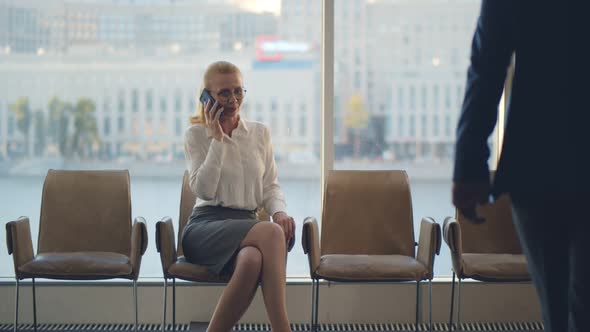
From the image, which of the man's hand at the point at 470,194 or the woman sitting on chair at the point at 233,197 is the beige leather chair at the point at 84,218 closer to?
the woman sitting on chair at the point at 233,197

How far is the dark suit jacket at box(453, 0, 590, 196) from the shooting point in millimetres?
1485

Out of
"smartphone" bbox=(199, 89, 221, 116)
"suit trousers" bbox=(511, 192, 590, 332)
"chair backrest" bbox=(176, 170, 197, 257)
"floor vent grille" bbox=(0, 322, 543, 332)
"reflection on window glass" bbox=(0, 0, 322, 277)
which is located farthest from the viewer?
"reflection on window glass" bbox=(0, 0, 322, 277)

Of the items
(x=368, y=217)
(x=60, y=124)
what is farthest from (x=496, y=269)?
(x=60, y=124)

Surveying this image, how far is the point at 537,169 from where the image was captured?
1508 mm

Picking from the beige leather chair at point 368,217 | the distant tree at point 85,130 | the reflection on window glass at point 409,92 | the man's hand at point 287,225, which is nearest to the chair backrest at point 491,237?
the beige leather chair at point 368,217

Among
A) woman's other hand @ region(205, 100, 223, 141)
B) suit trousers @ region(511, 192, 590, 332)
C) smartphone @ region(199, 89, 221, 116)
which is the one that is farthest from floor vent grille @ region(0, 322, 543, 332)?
suit trousers @ region(511, 192, 590, 332)

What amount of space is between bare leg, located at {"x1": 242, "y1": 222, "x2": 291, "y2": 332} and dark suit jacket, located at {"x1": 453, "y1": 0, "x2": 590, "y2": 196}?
1.84 meters

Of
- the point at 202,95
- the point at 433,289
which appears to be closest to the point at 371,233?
the point at 433,289

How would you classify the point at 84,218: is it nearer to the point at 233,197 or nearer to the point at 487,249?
the point at 233,197

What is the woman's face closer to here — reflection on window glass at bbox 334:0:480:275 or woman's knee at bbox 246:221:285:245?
woman's knee at bbox 246:221:285:245

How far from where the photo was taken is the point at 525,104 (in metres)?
1.54

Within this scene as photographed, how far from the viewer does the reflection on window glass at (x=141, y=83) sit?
14.8ft

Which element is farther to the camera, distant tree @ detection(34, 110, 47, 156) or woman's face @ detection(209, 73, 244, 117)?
distant tree @ detection(34, 110, 47, 156)

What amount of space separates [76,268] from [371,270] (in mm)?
1521
